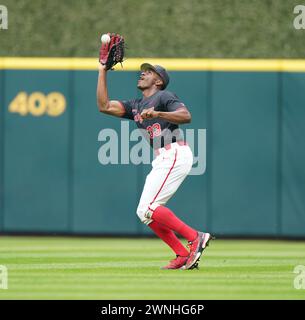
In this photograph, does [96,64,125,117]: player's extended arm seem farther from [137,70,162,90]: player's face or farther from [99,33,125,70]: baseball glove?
[137,70,162,90]: player's face

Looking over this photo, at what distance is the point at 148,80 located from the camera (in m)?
9.92

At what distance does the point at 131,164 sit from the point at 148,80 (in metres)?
3.64

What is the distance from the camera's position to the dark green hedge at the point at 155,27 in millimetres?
14109

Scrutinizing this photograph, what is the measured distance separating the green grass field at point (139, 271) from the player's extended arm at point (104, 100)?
57.1 inches

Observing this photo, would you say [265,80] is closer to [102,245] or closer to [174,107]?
[102,245]

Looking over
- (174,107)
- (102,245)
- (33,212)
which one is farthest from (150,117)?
(33,212)

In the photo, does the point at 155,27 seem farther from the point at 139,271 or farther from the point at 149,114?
the point at 139,271

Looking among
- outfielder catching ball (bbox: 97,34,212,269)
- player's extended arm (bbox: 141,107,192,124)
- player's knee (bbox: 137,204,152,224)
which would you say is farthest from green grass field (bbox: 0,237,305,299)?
player's extended arm (bbox: 141,107,192,124)

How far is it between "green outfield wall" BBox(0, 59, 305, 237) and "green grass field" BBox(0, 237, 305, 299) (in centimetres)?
50

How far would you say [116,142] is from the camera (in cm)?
1339

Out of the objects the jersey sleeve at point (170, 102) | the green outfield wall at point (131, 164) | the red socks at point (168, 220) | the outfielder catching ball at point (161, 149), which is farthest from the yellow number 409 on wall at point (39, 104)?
the red socks at point (168, 220)

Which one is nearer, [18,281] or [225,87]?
[18,281]

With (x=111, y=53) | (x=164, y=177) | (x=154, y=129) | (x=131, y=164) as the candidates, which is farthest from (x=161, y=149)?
(x=131, y=164)

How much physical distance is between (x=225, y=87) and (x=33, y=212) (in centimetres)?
296
